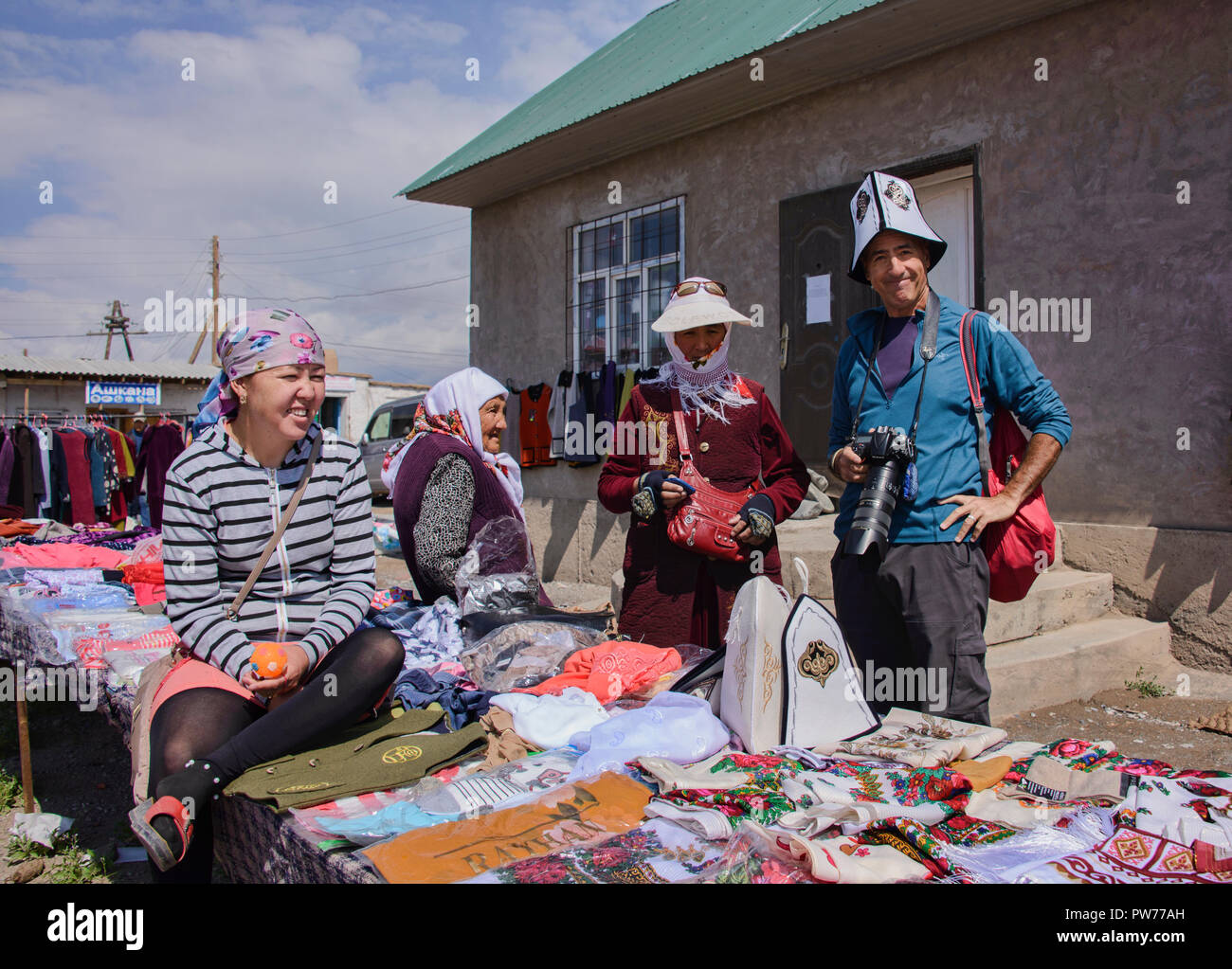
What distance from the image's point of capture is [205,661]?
2453mm

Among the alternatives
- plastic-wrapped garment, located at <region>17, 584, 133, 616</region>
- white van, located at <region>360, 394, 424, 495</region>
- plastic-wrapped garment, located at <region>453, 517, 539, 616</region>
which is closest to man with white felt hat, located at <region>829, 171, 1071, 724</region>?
plastic-wrapped garment, located at <region>453, 517, 539, 616</region>

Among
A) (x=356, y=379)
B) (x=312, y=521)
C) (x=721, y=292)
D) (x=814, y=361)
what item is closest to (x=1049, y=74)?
(x=814, y=361)

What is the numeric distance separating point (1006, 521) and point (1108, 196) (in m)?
4.04

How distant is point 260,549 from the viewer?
2547mm

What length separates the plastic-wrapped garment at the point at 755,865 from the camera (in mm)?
1599

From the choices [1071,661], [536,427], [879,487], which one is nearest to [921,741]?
[879,487]

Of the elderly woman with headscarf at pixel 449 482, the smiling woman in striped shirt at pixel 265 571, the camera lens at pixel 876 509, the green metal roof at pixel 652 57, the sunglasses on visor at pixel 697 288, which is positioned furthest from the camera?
the green metal roof at pixel 652 57

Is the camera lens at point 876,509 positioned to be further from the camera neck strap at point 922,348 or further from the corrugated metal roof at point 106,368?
the corrugated metal roof at point 106,368

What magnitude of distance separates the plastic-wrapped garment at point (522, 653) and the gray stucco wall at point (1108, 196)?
13.3 feet

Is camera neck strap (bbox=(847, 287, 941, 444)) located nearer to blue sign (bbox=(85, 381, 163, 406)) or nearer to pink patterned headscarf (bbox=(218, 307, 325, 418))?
pink patterned headscarf (bbox=(218, 307, 325, 418))

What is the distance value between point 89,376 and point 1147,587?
2495 centimetres

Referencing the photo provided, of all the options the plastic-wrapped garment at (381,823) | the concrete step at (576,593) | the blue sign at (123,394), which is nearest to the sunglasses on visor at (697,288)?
the plastic-wrapped garment at (381,823)

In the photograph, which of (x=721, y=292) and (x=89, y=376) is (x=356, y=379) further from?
(x=721, y=292)

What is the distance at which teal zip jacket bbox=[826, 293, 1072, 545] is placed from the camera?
2549mm
